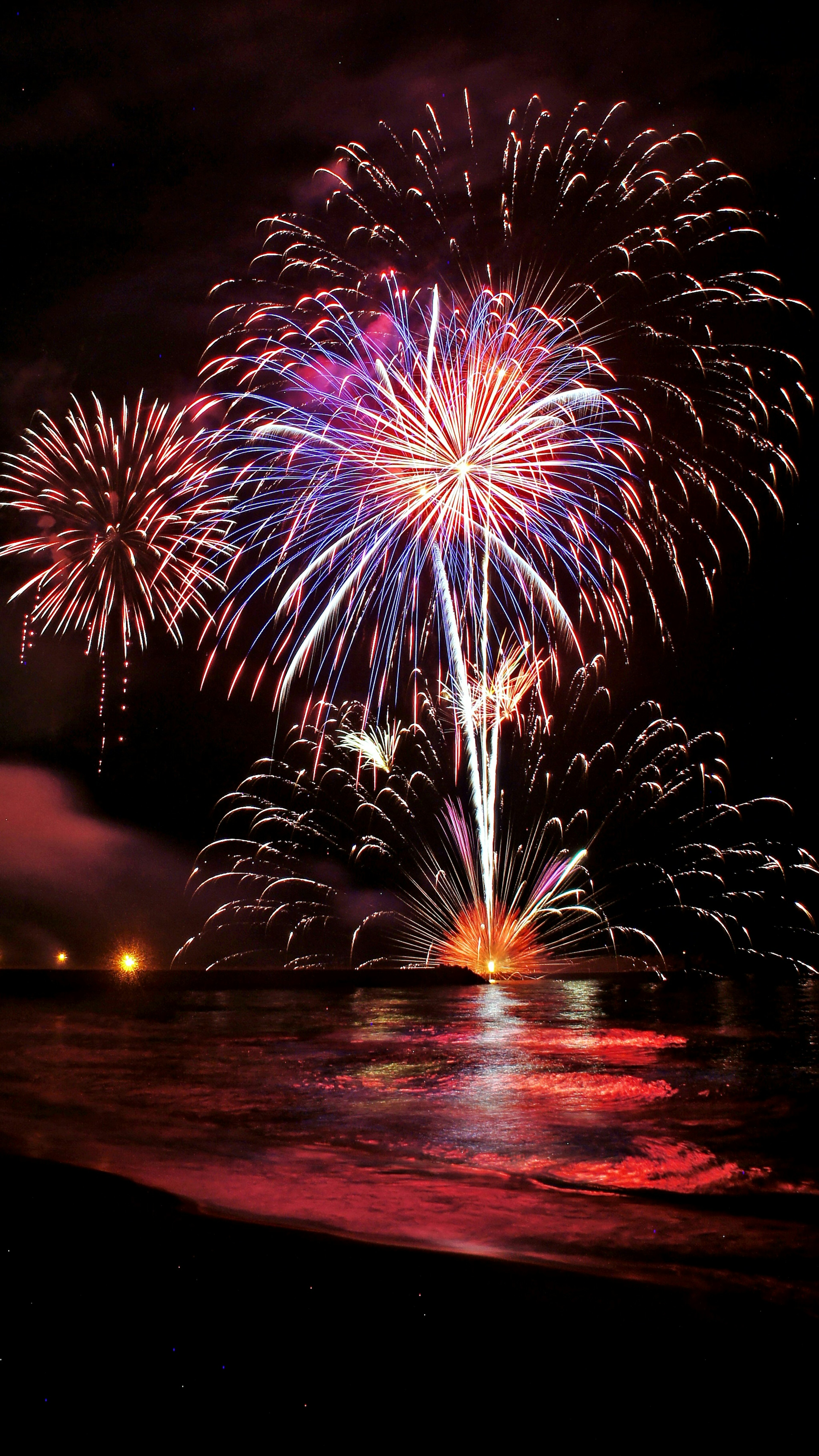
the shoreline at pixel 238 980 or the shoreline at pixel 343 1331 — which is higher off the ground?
the shoreline at pixel 238 980

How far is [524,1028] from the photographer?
13.6 metres

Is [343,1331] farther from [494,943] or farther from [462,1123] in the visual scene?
[494,943]

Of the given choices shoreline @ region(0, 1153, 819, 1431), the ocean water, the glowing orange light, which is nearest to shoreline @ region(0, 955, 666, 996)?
the ocean water

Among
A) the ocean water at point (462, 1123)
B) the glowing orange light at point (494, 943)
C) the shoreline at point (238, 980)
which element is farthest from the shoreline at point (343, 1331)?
the glowing orange light at point (494, 943)

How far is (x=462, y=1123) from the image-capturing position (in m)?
8.11

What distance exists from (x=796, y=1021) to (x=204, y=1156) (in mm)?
11370

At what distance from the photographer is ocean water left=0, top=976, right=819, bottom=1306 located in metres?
5.32

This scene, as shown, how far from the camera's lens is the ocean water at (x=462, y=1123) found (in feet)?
17.5

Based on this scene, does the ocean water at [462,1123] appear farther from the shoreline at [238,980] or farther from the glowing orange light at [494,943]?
the glowing orange light at [494,943]

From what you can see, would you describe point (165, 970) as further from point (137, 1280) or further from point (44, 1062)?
point (137, 1280)

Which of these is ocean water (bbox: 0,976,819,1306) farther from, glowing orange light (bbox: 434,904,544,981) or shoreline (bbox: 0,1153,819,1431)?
glowing orange light (bbox: 434,904,544,981)

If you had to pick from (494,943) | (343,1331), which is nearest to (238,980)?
(494,943)

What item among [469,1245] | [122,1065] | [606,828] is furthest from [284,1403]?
[606,828]

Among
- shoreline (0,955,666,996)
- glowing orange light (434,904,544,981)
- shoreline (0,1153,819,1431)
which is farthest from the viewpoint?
glowing orange light (434,904,544,981)
